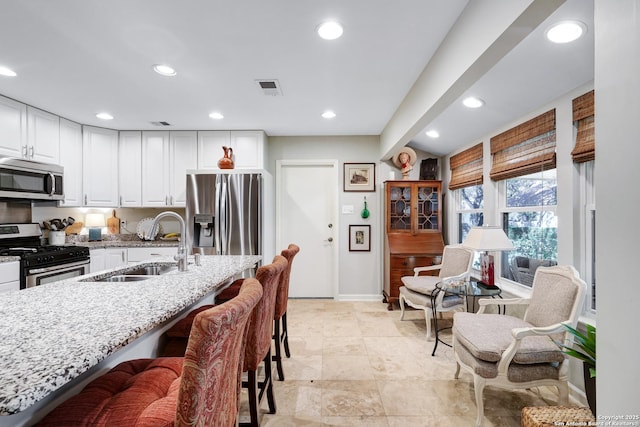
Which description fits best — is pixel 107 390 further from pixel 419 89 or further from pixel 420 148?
pixel 420 148

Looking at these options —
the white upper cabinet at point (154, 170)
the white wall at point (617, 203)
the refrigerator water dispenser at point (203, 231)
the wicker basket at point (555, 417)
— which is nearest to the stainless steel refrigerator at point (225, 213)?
the refrigerator water dispenser at point (203, 231)

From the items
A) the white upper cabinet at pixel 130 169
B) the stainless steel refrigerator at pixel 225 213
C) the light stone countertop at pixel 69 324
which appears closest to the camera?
the light stone countertop at pixel 69 324

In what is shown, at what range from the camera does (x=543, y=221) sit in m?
2.63

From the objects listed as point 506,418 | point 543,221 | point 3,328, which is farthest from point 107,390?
point 543,221

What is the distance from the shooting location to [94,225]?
13.7ft

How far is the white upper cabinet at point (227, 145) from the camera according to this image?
411 centimetres

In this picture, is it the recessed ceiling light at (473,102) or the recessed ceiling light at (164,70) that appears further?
the recessed ceiling light at (473,102)

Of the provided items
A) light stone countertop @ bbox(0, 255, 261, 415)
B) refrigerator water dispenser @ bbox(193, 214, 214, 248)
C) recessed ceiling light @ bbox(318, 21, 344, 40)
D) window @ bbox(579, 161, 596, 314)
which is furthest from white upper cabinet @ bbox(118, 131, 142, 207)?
window @ bbox(579, 161, 596, 314)

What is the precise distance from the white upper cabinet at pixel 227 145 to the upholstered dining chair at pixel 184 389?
3.24 metres

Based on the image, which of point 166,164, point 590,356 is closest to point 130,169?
point 166,164

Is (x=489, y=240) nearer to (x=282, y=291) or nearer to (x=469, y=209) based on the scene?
(x=469, y=209)

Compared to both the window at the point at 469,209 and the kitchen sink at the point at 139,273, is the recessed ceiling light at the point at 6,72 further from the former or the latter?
the window at the point at 469,209

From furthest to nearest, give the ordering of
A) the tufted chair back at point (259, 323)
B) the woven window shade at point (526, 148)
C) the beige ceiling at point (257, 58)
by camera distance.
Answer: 1. the woven window shade at point (526, 148)
2. the beige ceiling at point (257, 58)
3. the tufted chair back at point (259, 323)

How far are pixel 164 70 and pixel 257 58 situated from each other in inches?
31.1
